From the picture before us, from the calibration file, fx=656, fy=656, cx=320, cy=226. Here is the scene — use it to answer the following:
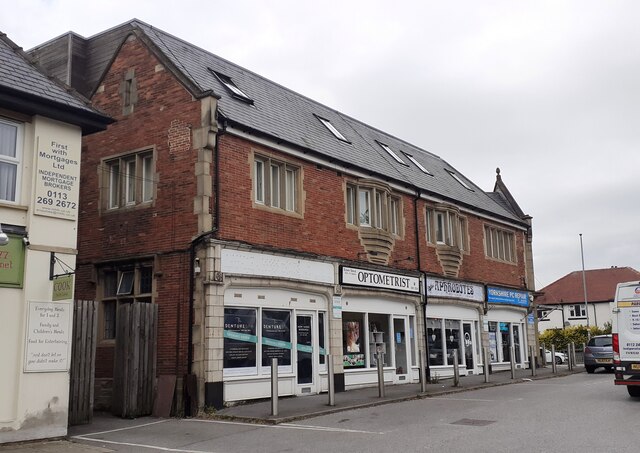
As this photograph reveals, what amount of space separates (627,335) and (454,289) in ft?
29.6

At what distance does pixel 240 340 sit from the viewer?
14.8 meters

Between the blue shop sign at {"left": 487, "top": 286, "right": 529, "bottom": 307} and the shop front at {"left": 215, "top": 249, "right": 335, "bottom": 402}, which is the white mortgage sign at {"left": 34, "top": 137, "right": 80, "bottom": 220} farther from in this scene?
the blue shop sign at {"left": 487, "top": 286, "right": 529, "bottom": 307}

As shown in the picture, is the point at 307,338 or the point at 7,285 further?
the point at 307,338

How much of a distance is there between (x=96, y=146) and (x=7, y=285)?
7383mm

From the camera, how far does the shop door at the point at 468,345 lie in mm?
24050

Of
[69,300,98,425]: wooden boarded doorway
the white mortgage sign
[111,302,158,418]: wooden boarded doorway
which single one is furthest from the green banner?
[111,302,158,418]: wooden boarded doorway

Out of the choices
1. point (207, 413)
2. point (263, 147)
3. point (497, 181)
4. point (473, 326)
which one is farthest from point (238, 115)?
point (497, 181)

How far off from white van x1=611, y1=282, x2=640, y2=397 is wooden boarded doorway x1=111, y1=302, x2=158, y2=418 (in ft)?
33.7

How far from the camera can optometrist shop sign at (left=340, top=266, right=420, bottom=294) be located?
1816 cm

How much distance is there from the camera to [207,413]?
13.4 meters

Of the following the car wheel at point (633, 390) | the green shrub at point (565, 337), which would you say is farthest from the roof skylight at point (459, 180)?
the green shrub at point (565, 337)

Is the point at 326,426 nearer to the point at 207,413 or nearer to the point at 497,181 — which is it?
the point at 207,413

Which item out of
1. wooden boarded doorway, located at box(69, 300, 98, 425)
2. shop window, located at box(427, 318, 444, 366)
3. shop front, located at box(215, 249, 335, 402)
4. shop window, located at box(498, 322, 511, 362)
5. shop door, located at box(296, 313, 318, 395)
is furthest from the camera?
shop window, located at box(498, 322, 511, 362)

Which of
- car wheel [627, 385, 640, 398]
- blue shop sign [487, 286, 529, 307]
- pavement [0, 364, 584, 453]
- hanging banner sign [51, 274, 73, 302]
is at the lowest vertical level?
pavement [0, 364, 584, 453]
